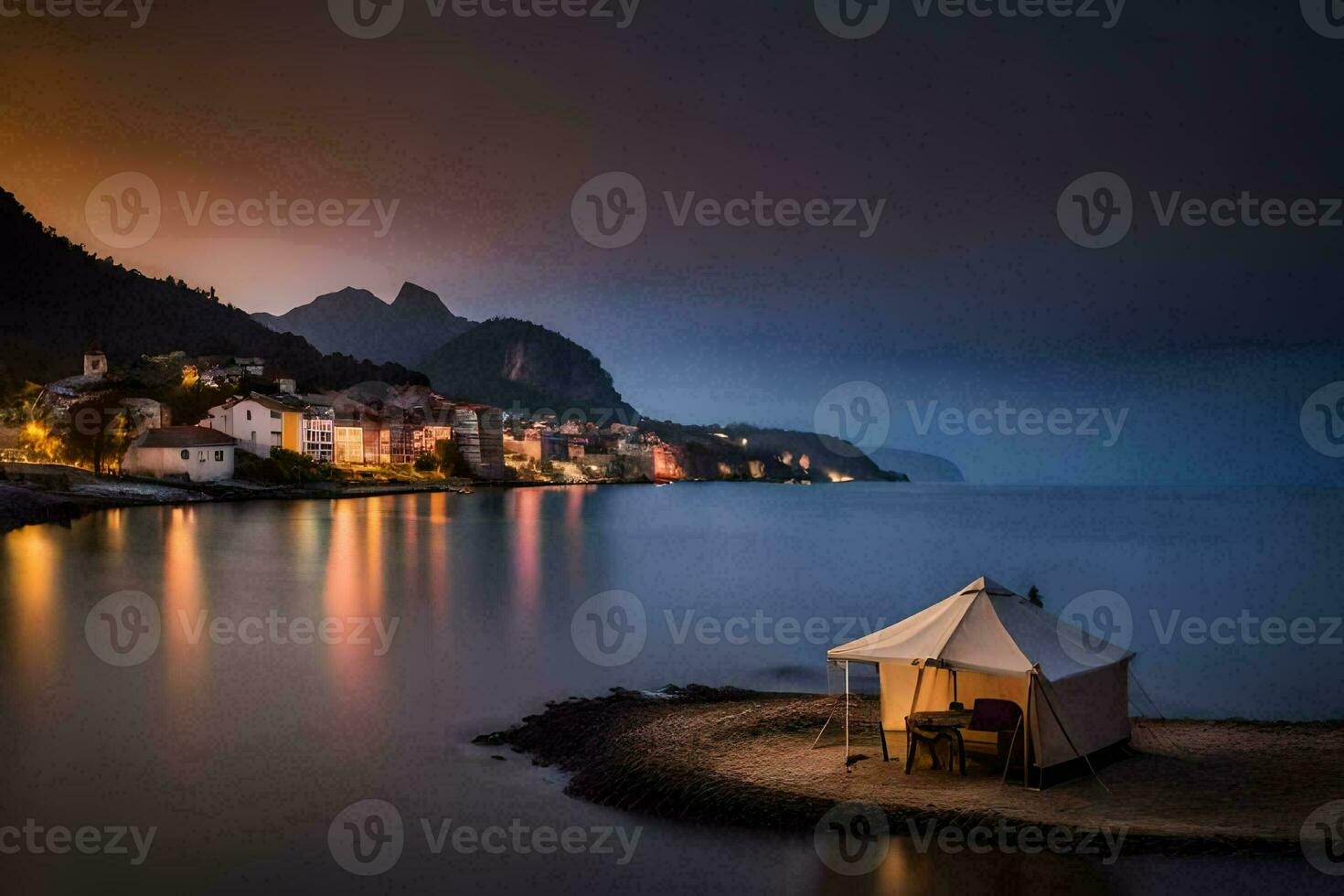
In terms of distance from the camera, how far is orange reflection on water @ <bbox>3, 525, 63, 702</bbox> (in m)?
22.6

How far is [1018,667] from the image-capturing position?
444 inches

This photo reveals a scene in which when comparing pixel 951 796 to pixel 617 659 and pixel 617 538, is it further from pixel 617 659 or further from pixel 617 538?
pixel 617 538

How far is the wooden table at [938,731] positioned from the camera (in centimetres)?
1178

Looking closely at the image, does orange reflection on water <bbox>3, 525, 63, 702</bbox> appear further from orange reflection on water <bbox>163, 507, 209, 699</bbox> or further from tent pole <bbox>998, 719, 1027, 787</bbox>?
tent pole <bbox>998, 719, 1027, 787</bbox>

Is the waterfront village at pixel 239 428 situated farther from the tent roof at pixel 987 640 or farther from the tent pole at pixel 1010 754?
the tent pole at pixel 1010 754
